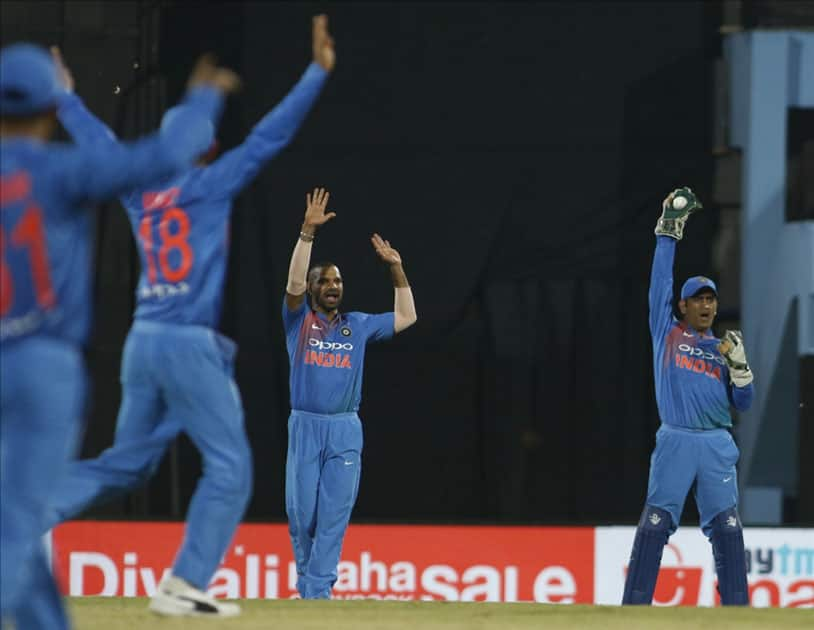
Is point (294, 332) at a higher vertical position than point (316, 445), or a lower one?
higher

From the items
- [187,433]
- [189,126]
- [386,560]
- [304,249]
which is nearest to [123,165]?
[189,126]

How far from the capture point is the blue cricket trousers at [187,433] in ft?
17.4

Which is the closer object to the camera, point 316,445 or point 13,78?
point 13,78

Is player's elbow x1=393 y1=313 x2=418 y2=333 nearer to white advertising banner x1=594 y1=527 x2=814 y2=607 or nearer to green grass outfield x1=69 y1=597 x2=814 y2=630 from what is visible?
green grass outfield x1=69 y1=597 x2=814 y2=630

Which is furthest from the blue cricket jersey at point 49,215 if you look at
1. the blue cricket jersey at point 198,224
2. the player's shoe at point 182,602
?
the player's shoe at point 182,602

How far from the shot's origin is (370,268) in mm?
14820

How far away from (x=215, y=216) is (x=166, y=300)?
301mm

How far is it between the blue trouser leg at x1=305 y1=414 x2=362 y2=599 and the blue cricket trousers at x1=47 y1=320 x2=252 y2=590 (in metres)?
3.13

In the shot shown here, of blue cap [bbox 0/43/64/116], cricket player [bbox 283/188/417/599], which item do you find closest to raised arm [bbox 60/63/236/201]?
blue cap [bbox 0/43/64/116]

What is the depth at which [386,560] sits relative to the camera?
11.3 meters

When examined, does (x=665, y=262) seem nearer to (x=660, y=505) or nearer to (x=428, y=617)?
(x=660, y=505)

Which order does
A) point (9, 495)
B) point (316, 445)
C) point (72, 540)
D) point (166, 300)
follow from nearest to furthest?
point (9, 495) → point (166, 300) → point (316, 445) → point (72, 540)

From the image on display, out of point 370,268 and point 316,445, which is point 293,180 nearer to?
point 370,268

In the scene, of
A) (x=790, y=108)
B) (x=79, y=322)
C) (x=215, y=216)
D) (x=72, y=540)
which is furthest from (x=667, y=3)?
(x=79, y=322)
